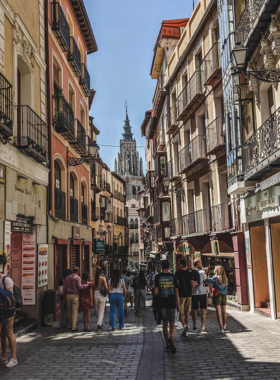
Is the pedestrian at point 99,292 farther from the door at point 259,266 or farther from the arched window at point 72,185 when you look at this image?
the arched window at point 72,185

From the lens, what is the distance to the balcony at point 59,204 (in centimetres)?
1591

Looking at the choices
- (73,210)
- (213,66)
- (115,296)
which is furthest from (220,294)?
(213,66)

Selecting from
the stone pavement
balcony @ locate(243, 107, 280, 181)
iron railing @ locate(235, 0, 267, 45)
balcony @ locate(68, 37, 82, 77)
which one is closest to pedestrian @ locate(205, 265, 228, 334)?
the stone pavement

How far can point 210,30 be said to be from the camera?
1955cm

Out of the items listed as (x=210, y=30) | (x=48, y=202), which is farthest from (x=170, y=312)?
(x=210, y=30)

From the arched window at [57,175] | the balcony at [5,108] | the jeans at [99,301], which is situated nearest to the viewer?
the balcony at [5,108]

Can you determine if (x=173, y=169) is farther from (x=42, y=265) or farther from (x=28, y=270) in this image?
(x=28, y=270)

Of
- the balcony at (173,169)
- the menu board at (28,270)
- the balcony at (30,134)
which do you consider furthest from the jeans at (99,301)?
the balcony at (173,169)

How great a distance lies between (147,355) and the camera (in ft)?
27.4

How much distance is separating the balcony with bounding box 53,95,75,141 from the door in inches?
278

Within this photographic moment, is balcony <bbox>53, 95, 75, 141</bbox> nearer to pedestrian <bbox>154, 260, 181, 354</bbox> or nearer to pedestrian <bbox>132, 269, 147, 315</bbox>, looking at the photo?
pedestrian <bbox>132, 269, 147, 315</bbox>

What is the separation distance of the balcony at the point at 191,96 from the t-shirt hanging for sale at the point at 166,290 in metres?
13.0

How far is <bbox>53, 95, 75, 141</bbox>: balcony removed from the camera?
15.8m

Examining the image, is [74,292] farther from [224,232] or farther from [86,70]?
[86,70]
